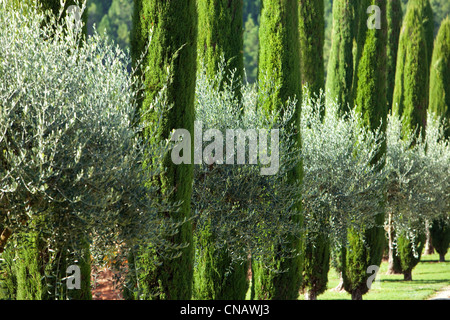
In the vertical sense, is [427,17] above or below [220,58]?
above

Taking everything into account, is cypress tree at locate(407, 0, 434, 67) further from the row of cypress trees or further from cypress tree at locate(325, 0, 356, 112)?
cypress tree at locate(325, 0, 356, 112)

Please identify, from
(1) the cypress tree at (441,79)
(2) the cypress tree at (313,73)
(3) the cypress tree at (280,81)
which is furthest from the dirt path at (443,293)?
(1) the cypress tree at (441,79)

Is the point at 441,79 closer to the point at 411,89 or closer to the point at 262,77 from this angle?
the point at 411,89

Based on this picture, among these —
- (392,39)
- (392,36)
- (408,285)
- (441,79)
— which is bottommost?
(408,285)

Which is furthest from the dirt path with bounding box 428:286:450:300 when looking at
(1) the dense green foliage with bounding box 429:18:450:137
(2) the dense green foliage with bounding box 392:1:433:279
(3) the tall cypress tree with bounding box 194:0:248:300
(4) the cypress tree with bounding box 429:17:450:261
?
(1) the dense green foliage with bounding box 429:18:450:137

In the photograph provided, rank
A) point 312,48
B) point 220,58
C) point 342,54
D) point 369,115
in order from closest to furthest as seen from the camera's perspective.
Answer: point 220,58 < point 312,48 < point 369,115 < point 342,54

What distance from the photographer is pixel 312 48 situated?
1452 cm

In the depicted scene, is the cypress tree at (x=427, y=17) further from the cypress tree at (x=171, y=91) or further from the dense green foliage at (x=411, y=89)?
the cypress tree at (x=171, y=91)

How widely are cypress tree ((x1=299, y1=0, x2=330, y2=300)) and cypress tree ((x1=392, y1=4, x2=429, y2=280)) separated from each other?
257 inches

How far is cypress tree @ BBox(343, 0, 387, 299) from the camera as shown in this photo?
51.1 feet

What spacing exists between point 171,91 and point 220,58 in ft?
10.0

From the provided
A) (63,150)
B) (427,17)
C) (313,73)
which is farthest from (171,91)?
(427,17)
